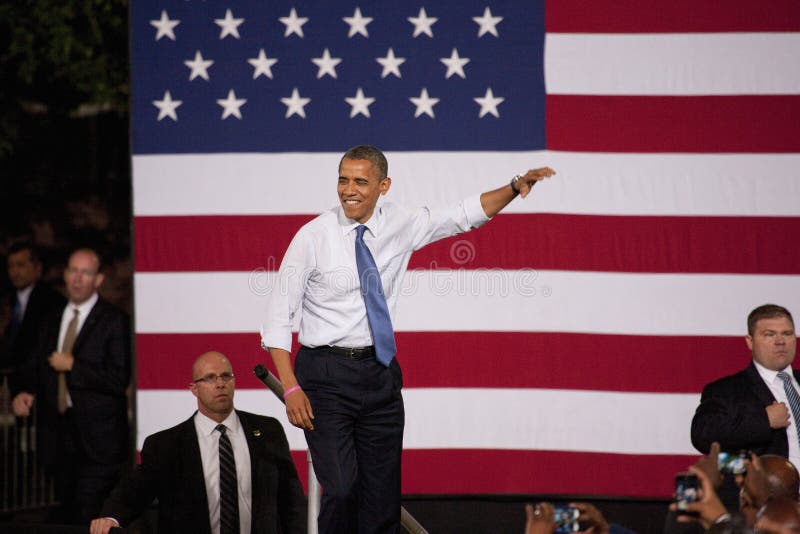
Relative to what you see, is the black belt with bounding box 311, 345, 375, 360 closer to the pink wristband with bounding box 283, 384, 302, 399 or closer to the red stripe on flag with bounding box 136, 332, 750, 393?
the pink wristband with bounding box 283, 384, 302, 399

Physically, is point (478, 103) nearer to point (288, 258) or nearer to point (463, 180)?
point (463, 180)

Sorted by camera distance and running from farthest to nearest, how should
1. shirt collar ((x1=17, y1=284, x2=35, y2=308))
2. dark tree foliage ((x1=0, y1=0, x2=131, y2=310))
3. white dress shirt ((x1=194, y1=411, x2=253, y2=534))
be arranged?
dark tree foliage ((x1=0, y1=0, x2=131, y2=310))
shirt collar ((x1=17, y1=284, x2=35, y2=308))
white dress shirt ((x1=194, y1=411, x2=253, y2=534))

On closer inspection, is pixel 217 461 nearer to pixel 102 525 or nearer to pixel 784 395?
pixel 102 525

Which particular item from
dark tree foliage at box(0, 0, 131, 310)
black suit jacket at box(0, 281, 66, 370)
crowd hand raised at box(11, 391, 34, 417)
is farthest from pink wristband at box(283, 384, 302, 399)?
dark tree foliage at box(0, 0, 131, 310)

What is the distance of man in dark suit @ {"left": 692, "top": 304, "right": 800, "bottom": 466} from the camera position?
4.29 metres

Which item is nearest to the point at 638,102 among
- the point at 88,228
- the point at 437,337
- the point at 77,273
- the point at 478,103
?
the point at 478,103

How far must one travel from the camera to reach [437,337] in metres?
5.21

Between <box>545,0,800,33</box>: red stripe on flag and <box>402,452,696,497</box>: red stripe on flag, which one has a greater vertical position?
<box>545,0,800,33</box>: red stripe on flag

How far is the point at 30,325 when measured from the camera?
612 cm

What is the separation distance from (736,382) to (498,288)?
3.95 feet

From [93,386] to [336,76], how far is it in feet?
6.08

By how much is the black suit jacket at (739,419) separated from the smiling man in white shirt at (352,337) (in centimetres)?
122

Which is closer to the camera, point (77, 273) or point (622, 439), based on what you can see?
point (622, 439)

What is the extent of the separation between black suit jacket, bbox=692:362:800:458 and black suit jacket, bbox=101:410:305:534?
5.17ft
